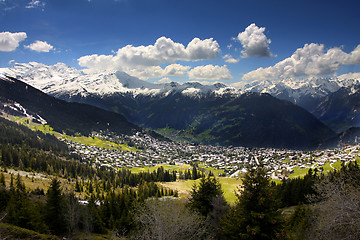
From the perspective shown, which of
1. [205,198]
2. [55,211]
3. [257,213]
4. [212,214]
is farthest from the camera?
[55,211]

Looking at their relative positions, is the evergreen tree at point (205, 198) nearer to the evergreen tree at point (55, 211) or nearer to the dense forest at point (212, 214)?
the dense forest at point (212, 214)

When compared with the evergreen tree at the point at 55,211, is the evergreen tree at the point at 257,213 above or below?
above

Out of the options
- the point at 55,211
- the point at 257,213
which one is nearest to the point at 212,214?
the point at 257,213

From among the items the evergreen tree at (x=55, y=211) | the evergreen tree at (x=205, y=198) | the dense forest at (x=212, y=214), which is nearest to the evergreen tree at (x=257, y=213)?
the dense forest at (x=212, y=214)

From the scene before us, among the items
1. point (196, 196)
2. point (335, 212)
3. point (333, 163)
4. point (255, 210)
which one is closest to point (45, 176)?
point (196, 196)

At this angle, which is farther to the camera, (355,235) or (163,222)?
(163,222)

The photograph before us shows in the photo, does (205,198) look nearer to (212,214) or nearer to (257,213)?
(212,214)

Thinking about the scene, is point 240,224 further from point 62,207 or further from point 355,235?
point 62,207

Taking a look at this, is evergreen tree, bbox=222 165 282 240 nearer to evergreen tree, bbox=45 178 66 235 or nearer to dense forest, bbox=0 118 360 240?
dense forest, bbox=0 118 360 240
